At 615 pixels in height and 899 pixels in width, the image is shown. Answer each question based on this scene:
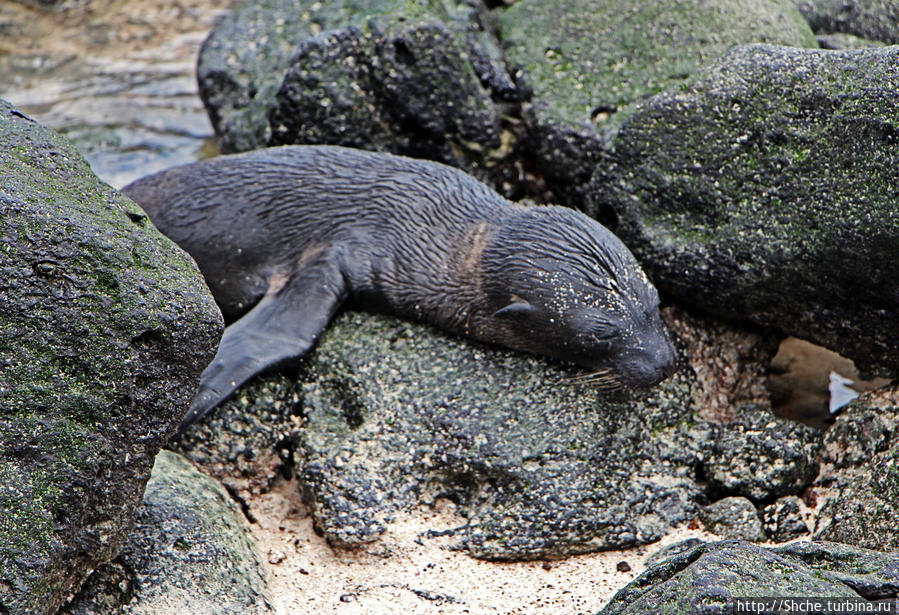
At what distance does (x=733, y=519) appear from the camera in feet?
15.1

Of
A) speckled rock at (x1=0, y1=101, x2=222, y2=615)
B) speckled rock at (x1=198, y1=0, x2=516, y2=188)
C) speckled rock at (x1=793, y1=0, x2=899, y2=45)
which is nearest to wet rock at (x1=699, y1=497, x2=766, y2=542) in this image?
speckled rock at (x1=0, y1=101, x2=222, y2=615)

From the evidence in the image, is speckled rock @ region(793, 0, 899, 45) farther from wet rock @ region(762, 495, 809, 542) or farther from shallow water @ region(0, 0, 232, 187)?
shallow water @ region(0, 0, 232, 187)

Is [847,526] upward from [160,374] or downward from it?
downward

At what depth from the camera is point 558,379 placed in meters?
4.89

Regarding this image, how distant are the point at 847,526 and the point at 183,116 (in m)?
6.08

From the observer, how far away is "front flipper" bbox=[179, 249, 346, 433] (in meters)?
4.63

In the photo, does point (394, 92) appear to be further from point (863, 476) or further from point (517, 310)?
point (863, 476)

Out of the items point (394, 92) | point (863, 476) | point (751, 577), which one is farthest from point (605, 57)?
point (751, 577)

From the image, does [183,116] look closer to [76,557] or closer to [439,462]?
[439,462]

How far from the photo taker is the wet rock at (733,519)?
14.9ft

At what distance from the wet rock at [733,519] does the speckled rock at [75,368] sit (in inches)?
92.4

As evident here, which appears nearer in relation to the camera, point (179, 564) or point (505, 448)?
point (179, 564)

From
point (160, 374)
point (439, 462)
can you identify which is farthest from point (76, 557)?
point (439, 462)

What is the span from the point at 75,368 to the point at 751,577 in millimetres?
2257
